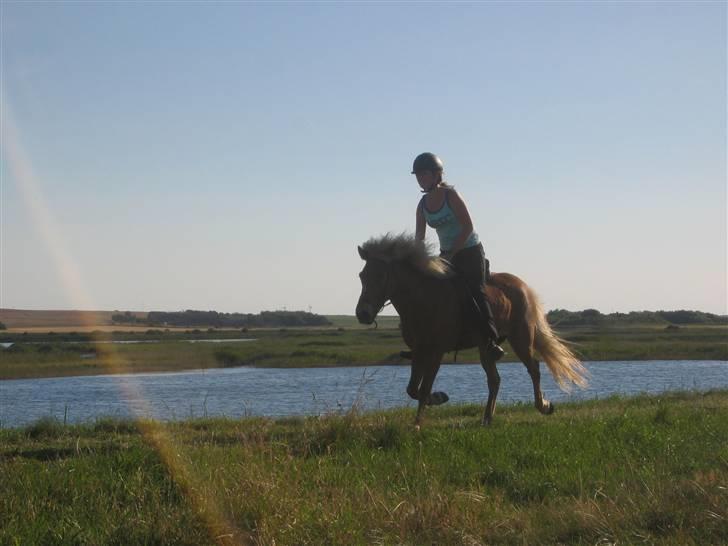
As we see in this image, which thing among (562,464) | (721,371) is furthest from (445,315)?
(721,371)

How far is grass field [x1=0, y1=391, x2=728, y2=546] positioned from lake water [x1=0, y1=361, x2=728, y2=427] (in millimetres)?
4823

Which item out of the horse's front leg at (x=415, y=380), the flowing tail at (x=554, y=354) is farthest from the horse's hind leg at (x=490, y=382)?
the flowing tail at (x=554, y=354)

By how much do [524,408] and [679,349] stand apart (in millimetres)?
27459

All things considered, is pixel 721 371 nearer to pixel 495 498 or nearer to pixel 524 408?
pixel 524 408

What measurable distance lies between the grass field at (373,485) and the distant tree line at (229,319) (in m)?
81.6

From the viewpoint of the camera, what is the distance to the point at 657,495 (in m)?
5.99

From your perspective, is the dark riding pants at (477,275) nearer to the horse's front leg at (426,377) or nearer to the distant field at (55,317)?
the horse's front leg at (426,377)

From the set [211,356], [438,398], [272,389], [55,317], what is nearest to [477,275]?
[438,398]

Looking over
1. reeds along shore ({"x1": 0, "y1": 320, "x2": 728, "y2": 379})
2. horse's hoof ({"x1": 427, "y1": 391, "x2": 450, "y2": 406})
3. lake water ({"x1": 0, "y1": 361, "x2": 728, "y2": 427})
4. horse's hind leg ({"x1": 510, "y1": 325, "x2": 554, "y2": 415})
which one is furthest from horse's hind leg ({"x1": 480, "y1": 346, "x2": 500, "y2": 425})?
reeds along shore ({"x1": 0, "y1": 320, "x2": 728, "y2": 379})

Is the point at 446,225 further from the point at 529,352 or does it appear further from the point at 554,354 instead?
the point at 554,354

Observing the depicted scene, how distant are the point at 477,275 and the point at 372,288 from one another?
4.42 ft

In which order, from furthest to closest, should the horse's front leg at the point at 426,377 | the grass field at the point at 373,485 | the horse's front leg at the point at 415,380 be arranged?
the horse's front leg at the point at 415,380 < the horse's front leg at the point at 426,377 < the grass field at the point at 373,485

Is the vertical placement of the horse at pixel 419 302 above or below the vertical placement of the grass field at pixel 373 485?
above

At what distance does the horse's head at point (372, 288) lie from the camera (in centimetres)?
899
